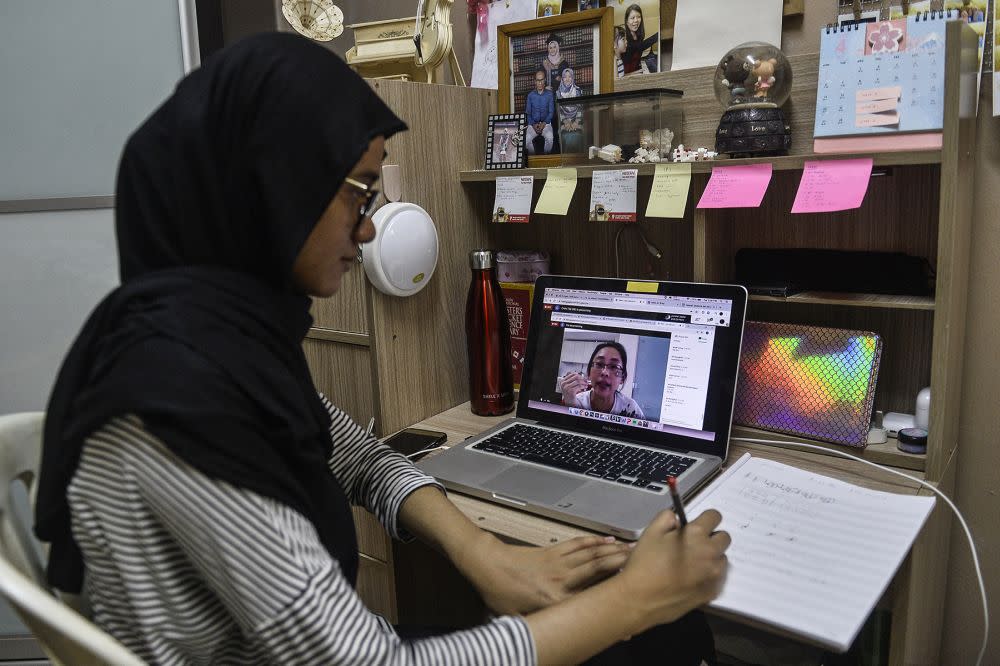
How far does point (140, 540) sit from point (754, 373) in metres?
1.02

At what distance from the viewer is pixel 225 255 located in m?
0.81

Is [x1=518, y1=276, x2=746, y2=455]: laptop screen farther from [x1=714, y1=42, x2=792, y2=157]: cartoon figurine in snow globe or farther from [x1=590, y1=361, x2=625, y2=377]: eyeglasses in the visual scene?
[x1=714, y1=42, x2=792, y2=157]: cartoon figurine in snow globe

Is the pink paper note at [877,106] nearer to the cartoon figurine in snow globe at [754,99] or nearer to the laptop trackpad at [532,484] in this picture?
the cartoon figurine in snow globe at [754,99]

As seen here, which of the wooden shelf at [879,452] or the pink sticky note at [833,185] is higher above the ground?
the pink sticky note at [833,185]

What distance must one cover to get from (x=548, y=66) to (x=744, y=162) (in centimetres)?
52

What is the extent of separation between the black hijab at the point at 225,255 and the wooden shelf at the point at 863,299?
0.77 meters

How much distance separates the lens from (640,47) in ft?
4.98

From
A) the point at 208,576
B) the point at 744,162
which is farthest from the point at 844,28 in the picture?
the point at 208,576

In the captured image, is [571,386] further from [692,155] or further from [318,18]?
[318,18]

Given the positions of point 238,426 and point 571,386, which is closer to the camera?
point 238,426

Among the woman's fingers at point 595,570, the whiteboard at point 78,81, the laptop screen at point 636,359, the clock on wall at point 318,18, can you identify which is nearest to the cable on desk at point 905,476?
the laptop screen at point 636,359

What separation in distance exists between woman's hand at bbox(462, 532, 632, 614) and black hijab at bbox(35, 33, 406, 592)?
0.24 metres

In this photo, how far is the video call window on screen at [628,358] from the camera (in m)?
1.26

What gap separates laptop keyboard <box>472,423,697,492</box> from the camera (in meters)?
1.16
